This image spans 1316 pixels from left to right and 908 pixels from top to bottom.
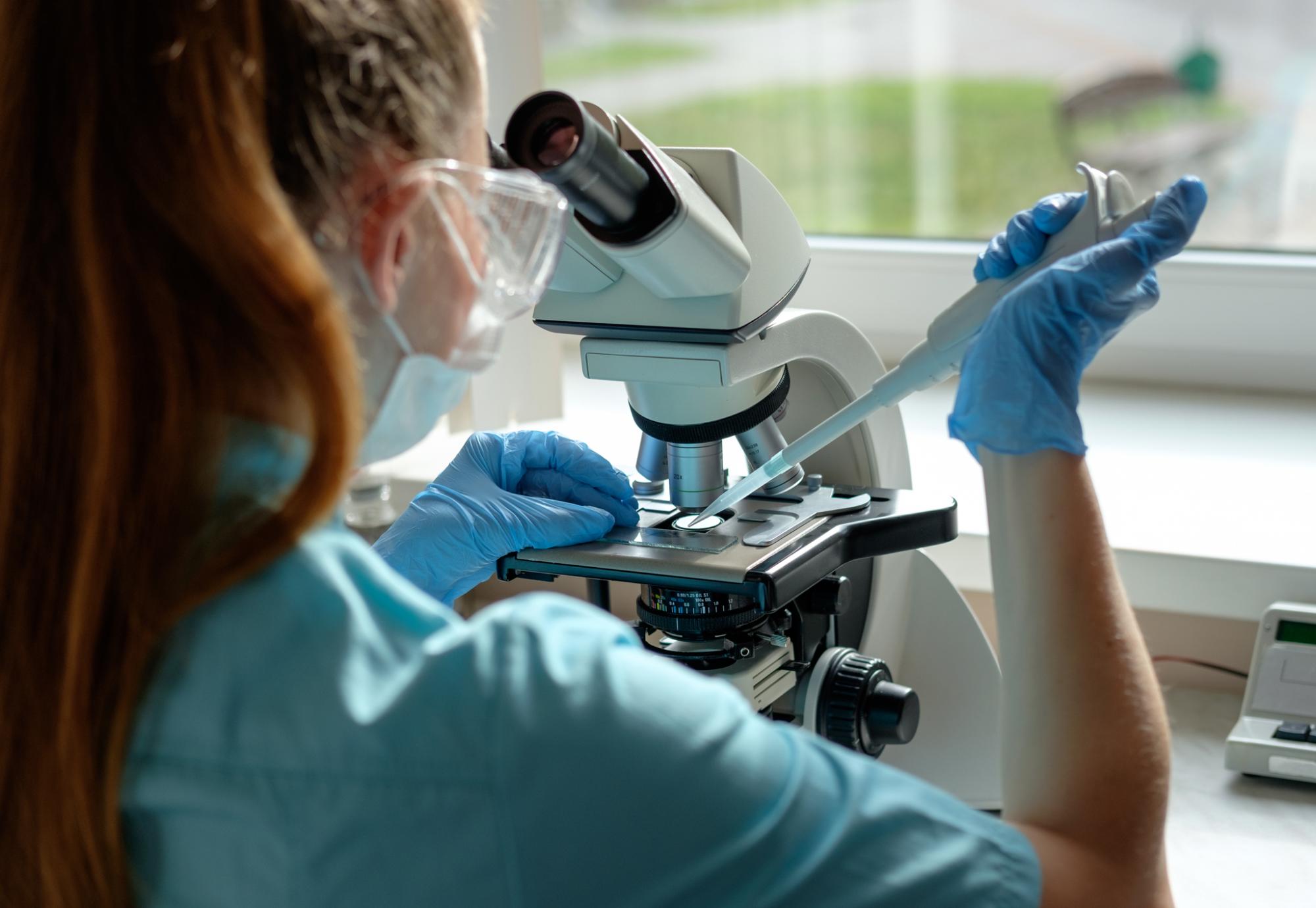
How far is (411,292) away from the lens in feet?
2.23

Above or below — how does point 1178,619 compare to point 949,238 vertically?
below

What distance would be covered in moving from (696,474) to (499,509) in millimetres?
180

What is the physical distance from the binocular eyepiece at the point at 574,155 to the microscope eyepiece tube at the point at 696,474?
0.29 m

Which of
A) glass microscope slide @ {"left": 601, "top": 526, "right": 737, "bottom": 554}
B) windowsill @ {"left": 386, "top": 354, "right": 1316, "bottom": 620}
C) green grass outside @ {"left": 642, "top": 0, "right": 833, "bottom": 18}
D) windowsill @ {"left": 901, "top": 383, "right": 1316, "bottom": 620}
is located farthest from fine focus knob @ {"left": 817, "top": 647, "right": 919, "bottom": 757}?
green grass outside @ {"left": 642, "top": 0, "right": 833, "bottom": 18}

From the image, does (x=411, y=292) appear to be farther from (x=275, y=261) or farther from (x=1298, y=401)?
(x=1298, y=401)

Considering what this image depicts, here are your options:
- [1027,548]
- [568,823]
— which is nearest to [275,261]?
[568,823]

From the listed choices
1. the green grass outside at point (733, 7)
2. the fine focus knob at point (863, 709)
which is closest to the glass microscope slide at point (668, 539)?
the fine focus knob at point (863, 709)

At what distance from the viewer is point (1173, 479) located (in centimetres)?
166

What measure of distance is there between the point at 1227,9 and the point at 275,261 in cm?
183

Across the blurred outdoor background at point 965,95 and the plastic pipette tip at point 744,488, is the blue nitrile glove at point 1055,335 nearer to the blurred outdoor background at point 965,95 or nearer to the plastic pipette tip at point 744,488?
the plastic pipette tip at point 744,488

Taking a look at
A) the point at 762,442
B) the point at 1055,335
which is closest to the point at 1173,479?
the point at 762,442

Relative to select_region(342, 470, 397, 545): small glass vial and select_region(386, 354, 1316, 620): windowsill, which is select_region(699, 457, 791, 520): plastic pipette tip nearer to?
select_region(386, 354, 1316, 620): windowsill

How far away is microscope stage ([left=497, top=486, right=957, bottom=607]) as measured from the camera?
1.01 m

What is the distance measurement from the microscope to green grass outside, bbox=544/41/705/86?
3.97ft
